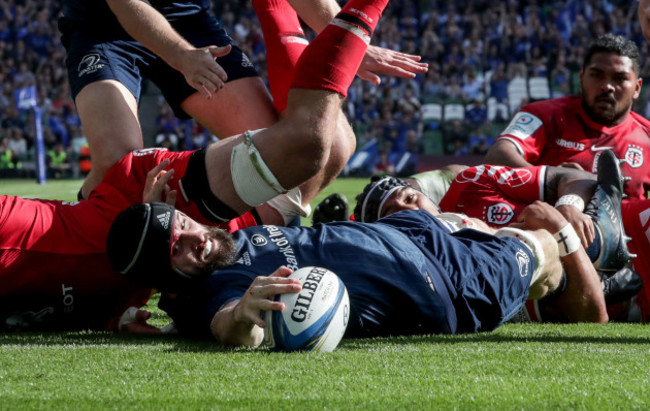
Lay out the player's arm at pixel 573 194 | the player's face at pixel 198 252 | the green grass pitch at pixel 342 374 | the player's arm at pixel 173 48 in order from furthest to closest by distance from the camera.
→ the player's arm at pixel 573 194, the player's arm at pixel 173 48, the player's face at pixel 198 252, the green grass pitch at pixel 342 374

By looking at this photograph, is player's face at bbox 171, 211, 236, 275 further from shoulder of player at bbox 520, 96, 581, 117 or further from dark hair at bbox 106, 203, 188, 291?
shoulder of player at bbox 520, 96, 581, 117

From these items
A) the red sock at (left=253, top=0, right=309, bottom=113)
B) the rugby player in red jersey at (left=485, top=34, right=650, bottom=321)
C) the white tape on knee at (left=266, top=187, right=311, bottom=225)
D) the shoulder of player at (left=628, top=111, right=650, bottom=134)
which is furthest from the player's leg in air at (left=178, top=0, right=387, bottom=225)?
the shoulder of player at (left=628, top=111, right=650, bottom=134)

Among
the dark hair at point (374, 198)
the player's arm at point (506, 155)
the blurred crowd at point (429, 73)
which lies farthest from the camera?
the blurred crowd at point (429, 73)

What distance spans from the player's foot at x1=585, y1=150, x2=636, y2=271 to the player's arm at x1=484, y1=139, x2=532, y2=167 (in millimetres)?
1200

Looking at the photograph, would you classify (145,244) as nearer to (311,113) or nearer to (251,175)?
(251,175)

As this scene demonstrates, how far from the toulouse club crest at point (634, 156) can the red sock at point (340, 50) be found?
3497 mm

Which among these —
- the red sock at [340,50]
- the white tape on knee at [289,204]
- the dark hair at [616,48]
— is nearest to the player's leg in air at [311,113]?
the red sock at [340,50]

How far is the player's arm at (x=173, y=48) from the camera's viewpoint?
387cm

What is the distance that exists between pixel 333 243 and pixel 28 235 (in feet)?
4.71

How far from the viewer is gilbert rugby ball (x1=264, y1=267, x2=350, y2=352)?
10.4ft

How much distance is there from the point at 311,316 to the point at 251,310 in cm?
22

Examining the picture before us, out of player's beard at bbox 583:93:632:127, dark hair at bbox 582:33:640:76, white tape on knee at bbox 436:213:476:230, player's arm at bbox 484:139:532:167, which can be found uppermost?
dark hair at bbox 582:33:640:76

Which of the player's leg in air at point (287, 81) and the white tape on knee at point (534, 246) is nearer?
the white tape on knee at point (534, 246)

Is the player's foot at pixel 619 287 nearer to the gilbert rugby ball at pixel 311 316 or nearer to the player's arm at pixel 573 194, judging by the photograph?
the player's arm at pixel 573 194
